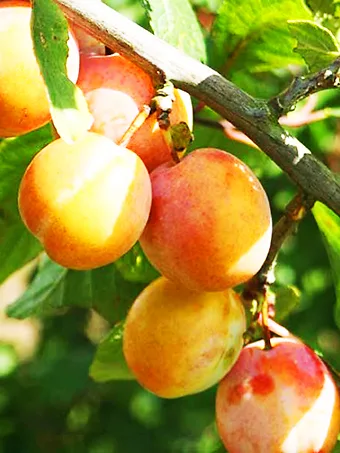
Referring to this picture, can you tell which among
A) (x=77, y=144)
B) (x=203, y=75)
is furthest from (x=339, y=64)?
(x=77, y=144)

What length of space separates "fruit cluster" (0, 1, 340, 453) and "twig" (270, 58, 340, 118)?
7 cm

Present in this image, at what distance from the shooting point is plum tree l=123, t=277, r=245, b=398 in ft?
3.95

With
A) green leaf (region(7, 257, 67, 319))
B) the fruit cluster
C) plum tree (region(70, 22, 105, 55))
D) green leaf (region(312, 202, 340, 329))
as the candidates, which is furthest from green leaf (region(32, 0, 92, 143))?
green leaf (region(7, 257, 67, 319))

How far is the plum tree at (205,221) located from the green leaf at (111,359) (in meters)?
0.41

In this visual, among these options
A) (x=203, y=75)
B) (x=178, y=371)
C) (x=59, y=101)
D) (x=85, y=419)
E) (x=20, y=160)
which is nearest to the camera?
(x=59, y=101)

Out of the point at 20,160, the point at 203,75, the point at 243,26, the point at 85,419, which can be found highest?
the point at 203,75

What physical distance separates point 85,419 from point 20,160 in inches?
69.2

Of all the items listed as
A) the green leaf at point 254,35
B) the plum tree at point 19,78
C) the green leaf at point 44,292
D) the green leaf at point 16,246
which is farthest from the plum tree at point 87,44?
the green leaf at point 44,292

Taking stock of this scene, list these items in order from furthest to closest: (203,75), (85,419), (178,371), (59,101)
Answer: (85,419) → (178,371) → (203,75) → (59,101)

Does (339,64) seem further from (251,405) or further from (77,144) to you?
(251,405)

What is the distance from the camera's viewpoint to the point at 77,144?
1021 mm

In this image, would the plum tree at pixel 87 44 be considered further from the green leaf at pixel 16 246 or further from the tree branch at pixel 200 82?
the green leaf at pixel 16 246

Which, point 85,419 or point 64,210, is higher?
point 64,210

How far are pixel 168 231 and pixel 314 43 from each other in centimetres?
26
